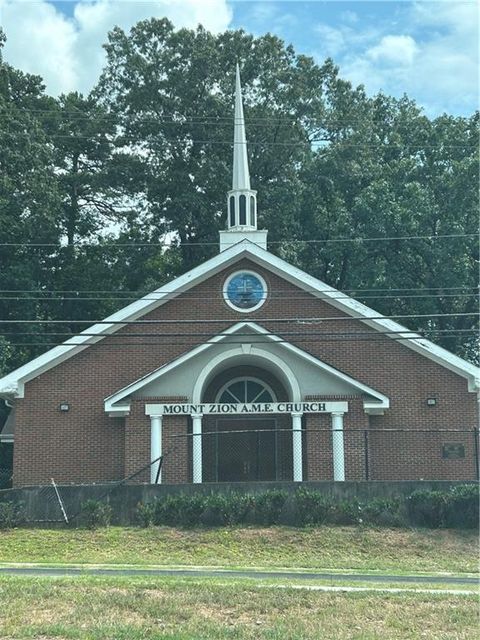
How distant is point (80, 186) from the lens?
42375mm

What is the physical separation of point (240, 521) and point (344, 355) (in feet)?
23.4

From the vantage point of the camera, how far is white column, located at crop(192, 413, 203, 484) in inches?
837

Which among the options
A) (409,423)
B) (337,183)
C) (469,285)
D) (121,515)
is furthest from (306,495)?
(337,183)

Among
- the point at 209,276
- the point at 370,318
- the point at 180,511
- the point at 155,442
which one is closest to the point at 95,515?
the point at 180,511

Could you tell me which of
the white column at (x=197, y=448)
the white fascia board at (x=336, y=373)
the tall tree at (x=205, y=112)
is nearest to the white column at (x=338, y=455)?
the white fascia board at (x=336, y=373)

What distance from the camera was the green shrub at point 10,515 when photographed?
18.1m

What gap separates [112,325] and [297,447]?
617cm

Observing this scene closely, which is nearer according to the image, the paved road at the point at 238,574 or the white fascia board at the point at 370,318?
the paved road at the point at 238,574

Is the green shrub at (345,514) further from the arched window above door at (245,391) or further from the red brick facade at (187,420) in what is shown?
the arched window above door at (245,391)

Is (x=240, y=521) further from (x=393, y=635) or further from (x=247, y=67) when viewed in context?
(x=247, y=67)

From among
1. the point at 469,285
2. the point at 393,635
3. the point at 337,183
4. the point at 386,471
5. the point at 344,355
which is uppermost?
the point at 337,183

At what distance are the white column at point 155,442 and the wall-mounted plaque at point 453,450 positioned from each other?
7.69 metres

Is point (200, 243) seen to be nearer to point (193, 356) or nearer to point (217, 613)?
point (193, 356)

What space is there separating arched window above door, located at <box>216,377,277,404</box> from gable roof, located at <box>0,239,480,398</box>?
311cm
